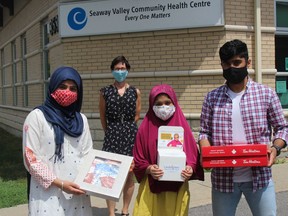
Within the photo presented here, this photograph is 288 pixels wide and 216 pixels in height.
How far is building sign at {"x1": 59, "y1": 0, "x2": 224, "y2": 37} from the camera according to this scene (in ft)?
25.0

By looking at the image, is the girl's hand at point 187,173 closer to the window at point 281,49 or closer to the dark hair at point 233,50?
the dark hair at point 233,50

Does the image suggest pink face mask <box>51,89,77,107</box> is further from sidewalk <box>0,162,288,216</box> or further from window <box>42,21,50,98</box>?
window <box>42,21,50,98</box>

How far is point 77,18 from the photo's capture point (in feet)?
27.8

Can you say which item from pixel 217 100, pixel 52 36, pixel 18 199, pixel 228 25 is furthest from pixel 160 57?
pixel 217 100

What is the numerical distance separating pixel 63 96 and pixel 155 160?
0.85 metres

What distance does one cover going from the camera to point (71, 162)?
9.21ft

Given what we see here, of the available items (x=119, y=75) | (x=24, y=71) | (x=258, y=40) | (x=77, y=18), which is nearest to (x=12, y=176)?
(x=77, y=18)

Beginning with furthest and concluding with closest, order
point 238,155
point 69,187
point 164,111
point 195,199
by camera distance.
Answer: point 195,199, point 164,111, point 238,155, point 69,187

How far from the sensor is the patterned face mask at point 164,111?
306 cm

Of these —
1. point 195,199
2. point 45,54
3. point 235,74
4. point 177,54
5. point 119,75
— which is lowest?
point 195,199

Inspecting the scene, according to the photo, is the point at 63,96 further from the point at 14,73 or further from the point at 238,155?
the point at 14,73

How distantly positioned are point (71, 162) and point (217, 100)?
113 centimetres

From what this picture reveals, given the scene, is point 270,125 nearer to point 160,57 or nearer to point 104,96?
point 104,96

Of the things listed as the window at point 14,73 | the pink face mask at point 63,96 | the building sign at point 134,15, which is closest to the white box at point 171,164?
the pink face mask at point 63,96
